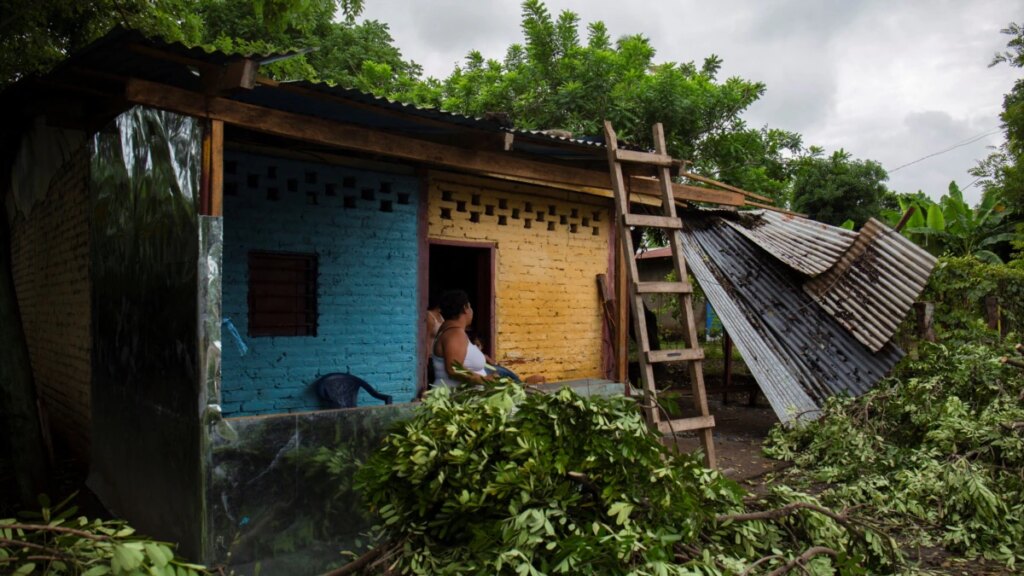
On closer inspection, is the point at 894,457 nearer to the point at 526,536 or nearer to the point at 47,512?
the point at 526,536

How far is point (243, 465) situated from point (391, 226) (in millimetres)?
3122

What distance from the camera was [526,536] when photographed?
288 cm

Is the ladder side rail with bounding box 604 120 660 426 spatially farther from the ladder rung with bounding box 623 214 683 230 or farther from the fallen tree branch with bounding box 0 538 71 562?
the fallen tree branch with bounding box 0 538 71 562

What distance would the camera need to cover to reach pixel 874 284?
804 centimetres

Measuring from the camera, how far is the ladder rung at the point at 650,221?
5.77 metres

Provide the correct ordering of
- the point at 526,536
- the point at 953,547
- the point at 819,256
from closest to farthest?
the point at 526,536 → the point at 953,547 → the point at 819,256

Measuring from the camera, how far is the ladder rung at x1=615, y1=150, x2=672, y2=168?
598 centimetres

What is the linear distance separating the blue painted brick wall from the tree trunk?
5.17ft

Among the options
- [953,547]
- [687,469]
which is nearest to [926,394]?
[953,547]

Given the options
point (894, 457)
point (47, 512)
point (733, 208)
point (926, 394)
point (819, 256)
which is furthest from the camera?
point (733, 208)

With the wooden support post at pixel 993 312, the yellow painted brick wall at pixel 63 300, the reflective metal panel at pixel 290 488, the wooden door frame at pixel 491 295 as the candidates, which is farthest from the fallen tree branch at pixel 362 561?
the wooden support post at pixel 993 312

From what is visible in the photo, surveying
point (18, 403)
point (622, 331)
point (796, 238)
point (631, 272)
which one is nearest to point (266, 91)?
point (631, 272)

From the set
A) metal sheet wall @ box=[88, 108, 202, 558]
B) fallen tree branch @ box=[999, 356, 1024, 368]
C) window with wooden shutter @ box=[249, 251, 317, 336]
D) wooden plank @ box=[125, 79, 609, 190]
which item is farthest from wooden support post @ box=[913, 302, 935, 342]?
metal sheet wall @ box=[88, 108, 202, 558]

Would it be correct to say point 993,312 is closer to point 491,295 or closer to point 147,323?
point 491,295
